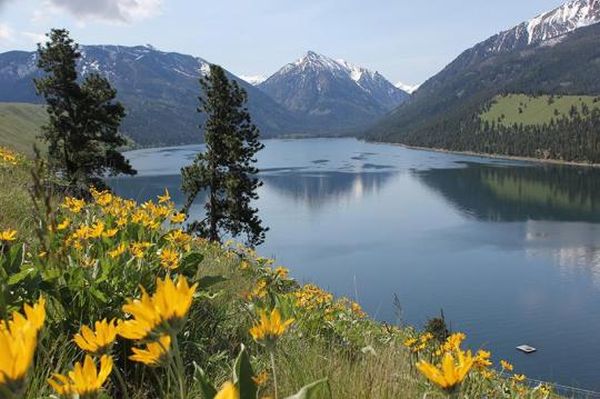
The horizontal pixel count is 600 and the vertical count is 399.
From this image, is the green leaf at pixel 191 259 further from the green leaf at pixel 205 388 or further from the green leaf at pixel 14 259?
the green leaf at pixel 205 388

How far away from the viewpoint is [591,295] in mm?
54094

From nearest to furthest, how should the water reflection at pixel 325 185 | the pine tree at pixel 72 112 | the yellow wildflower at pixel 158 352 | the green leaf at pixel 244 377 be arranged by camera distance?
the yellow wildflower at pixel 158 352
the green leaf at pixel 244 377
the pine tree at pixel 72 112
the water reflection at pixel 325 185

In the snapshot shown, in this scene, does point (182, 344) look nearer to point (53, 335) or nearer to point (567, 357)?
point (53, 335)

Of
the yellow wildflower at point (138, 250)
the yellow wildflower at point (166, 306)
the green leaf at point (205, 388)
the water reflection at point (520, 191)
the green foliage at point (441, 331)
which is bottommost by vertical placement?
the water reflection at point (520, 191)

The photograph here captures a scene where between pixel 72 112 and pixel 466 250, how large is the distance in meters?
52.8

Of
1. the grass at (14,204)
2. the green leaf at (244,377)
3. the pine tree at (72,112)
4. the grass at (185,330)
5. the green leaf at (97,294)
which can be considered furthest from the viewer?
the pine tree at (72,112)

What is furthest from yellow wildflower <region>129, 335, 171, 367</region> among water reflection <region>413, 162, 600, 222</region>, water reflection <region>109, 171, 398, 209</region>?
water reflection <region>109, 171, 398, 209</region>

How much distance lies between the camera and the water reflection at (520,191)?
96438 millimetres

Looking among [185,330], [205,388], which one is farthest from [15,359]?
[185,330]

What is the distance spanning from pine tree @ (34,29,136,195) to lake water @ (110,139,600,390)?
10060 millimetres

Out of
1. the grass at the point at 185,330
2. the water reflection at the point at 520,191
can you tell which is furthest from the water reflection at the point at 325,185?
the grass at the point at 185,330

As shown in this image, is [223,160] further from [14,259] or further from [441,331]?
[14,259]

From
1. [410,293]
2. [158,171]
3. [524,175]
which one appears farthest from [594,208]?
[158,171]

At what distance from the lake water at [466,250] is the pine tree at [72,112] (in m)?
10.1
